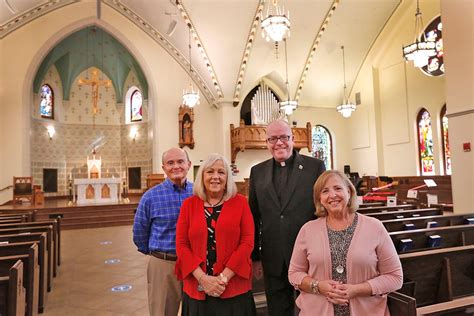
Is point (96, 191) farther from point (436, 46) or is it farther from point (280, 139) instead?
point (436, 46)

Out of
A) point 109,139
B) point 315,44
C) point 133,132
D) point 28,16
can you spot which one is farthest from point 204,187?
point 109,139

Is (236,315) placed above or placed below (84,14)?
below

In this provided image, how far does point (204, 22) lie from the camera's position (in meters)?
11.2

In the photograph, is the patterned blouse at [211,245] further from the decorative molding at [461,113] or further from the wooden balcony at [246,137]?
the wooden balcony at [246,137]

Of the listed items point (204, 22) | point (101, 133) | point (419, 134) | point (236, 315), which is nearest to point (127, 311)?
point (236, 315)

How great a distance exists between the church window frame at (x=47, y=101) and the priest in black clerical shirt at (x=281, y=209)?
51.4 feet

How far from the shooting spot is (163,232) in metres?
2.24

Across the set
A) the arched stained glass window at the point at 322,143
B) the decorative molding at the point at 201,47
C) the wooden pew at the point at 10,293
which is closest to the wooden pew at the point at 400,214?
the wooden pew at the point at 10,293

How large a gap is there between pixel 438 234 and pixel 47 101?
16.5m

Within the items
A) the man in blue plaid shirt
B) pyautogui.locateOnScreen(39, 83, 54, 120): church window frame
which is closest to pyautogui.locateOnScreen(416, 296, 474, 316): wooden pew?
the man in blue plaid shirt

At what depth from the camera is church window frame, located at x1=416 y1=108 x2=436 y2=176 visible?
38.4 feet

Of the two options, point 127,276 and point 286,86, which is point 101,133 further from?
point 127,276

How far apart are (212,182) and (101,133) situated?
16.0 metres

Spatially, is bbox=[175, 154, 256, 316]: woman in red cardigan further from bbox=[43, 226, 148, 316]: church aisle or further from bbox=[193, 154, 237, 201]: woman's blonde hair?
bbox=[43, 226, 148, 316]: church aisle
